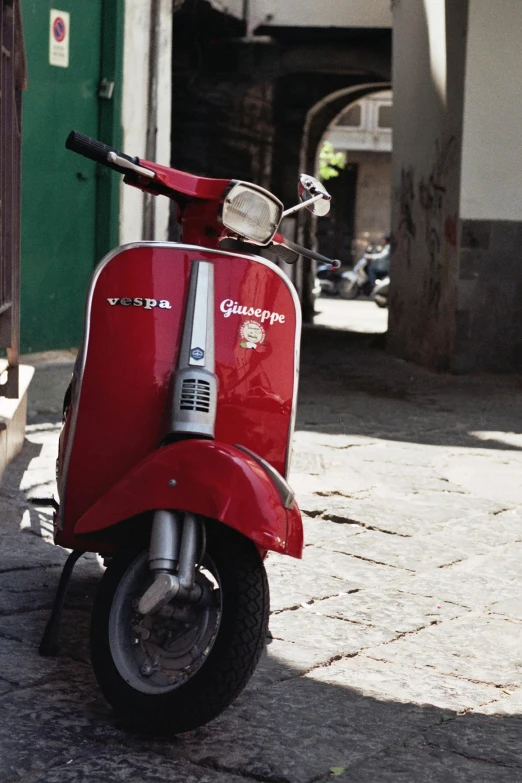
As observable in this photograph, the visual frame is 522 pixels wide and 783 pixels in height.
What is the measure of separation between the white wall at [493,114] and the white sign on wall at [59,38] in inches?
155

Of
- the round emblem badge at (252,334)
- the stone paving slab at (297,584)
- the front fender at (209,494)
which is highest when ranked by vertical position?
the round emblem badge at (252,334)

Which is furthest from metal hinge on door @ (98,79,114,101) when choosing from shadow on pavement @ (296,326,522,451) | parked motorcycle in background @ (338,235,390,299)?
parked motorcycle in background @ (338,235,390,299)

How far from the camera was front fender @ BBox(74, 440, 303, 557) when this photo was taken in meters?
2.49

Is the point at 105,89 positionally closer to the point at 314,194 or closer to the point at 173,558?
the point at 314,194

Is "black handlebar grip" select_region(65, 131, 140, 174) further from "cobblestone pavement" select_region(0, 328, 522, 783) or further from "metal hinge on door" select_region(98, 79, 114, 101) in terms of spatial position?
"metal hinge on door" select_region(98, 79, 114, 101)

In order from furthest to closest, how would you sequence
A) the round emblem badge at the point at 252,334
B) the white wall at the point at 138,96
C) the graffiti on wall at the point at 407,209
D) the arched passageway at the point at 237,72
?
the arched passageway at the point at 237,72 < the graffiti on wall at the point at 407,209 < the white wall at the point at 138,96 < the round emblem badge at the point at 252,334

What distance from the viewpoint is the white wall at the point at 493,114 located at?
10219 millimetres

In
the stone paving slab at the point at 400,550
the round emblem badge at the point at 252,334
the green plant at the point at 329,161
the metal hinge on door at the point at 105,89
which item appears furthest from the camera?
the green plant at the point at 329,161

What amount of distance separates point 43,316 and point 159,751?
217 inches

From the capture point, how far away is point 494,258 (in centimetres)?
1048

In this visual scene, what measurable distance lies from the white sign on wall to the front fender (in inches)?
218

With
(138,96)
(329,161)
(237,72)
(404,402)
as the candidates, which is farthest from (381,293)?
(138,96)

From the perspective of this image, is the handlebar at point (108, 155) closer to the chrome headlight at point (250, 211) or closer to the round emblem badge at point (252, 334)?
the chrome headlight at point (250, 211)

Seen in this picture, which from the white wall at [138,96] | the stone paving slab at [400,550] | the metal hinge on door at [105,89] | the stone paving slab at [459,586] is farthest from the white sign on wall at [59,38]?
the stone paving slab at [459,586]
